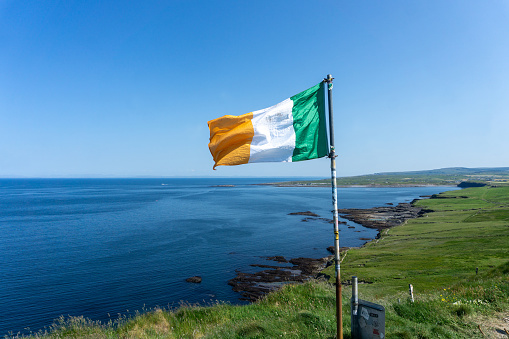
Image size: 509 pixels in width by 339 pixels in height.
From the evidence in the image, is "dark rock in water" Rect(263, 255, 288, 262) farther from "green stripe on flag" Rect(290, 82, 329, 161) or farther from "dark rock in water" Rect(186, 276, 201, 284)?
"green stripe on flag" Rect(290, 82, 329, 161)

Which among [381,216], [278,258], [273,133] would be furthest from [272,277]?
[381,216]

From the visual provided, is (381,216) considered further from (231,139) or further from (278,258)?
(231,139)

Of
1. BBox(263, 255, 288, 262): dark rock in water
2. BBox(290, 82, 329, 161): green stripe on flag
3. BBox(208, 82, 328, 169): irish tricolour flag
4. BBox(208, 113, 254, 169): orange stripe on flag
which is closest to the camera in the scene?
BBox(290, 82, 329, 161): green stripe on flag

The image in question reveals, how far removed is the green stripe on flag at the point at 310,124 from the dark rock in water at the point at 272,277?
29370mm

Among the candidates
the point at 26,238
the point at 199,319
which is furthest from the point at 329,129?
the point at 26,238

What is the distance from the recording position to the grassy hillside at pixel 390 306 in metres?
11.2

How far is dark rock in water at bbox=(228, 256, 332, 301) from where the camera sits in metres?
37.7

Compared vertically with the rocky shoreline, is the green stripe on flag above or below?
above

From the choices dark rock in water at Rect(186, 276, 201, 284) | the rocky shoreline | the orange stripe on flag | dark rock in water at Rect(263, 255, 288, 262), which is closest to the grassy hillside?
the rocky shoreline

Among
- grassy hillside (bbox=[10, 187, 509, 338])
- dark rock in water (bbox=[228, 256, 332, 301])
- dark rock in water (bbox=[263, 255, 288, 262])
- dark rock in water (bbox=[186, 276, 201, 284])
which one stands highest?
grassy hillside (bbox=[10, 187, 509, 338])

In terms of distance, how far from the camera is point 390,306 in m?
13.8

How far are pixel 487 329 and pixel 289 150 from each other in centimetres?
968

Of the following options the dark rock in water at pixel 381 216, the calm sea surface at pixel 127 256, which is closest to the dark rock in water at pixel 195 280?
the calm sea surface at pixel 127 256

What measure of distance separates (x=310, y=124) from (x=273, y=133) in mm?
1318
